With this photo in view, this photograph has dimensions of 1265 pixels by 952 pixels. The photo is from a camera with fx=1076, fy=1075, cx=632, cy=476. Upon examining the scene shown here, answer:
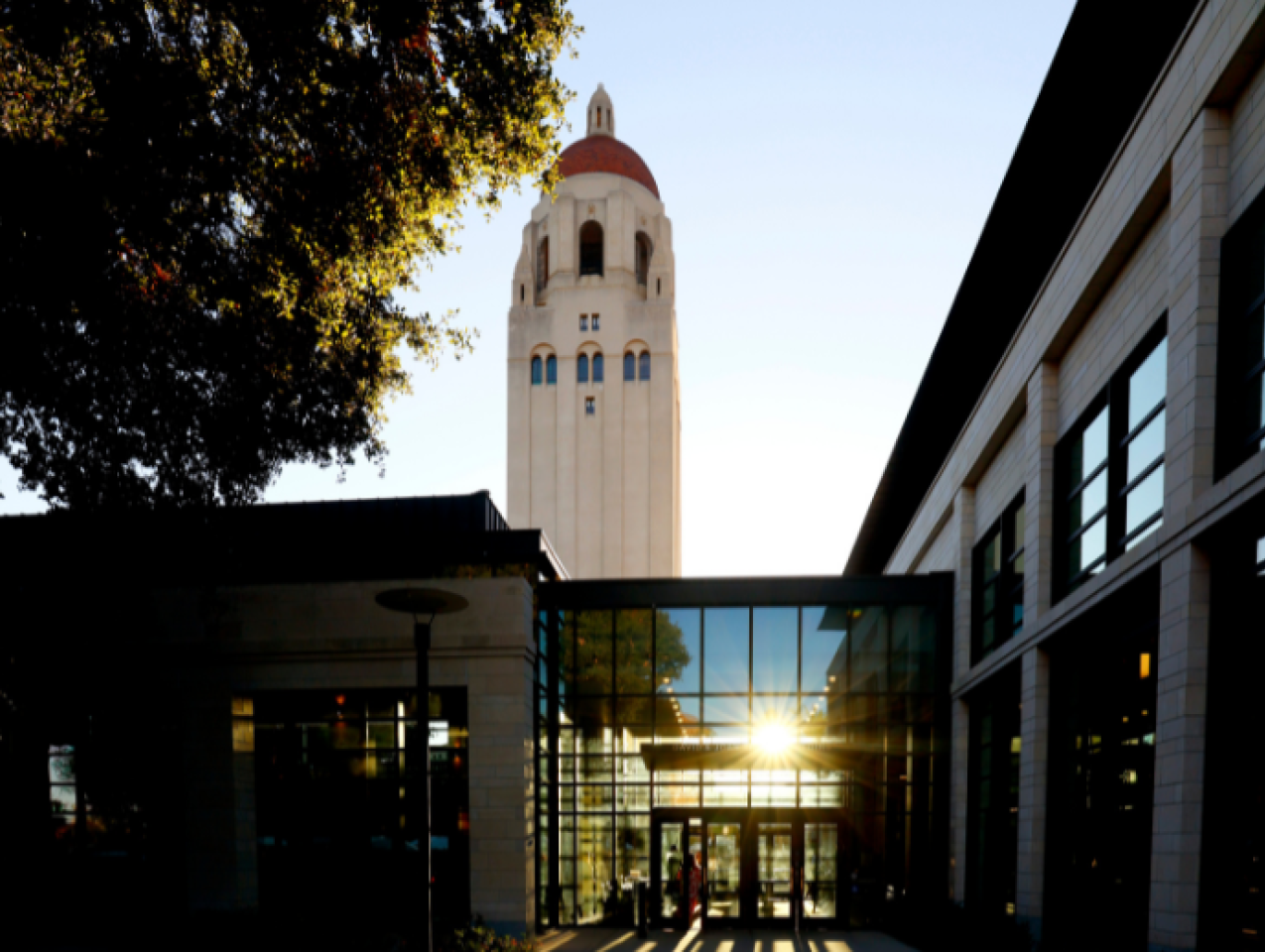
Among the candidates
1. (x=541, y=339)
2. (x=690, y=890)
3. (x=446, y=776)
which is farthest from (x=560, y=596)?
(x=541, y=339)

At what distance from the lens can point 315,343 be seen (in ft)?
43.5

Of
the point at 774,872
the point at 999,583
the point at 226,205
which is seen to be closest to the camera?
the point at 226,205

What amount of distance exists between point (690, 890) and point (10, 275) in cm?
1574

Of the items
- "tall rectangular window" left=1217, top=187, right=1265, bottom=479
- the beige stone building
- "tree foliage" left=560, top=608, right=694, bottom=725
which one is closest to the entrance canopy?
"tree foliage" left=560, top=608, right=694, bottom=725

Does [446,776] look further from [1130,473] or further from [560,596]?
[1130,473]

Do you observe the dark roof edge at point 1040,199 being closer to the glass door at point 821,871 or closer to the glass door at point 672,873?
the glass door at point 821,871

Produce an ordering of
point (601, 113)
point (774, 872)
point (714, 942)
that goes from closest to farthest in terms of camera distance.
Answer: point (714, 942)
point (774, 872)
point (601, 113)

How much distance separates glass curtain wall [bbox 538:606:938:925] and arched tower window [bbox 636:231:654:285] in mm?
49108

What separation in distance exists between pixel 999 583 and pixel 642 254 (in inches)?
2132

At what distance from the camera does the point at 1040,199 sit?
47.0 ft

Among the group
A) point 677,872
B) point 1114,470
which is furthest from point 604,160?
point 1114,470

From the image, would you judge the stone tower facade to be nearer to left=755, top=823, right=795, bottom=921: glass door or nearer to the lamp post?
Result: left=755, top=823, right=795, bottom=921: glass door

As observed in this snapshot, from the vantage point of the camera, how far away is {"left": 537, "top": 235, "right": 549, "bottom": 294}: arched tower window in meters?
67.5

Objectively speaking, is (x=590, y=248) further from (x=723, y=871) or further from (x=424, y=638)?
(x=424, y=638)
